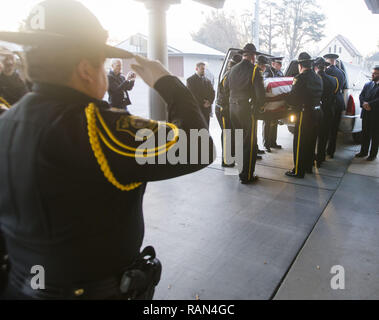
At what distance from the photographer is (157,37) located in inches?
251

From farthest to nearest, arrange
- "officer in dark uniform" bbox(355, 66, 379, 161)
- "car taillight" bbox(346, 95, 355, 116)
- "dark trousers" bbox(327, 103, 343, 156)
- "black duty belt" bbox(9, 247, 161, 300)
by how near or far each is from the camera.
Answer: "car taillight" bbox(346, 95, 355, 116) → "dark trousers" bbox(327, 103, 343, 156) → "officer in dark uniform" bbox(355, 66, 379, 161) → "black duty belt" bbox(9, 247, 161, 300)

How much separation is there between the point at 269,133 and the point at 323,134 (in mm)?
1272

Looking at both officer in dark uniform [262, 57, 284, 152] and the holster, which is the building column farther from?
the holster

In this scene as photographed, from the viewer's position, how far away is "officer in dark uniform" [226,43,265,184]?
4453mm

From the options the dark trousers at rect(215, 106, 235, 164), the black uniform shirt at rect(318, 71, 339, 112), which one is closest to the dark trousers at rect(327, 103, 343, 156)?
the black uniform shirt at rect(318, 71, 339, 112)

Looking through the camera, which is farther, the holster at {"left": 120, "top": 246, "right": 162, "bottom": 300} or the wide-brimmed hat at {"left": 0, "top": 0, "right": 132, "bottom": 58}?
the holster at {"left": 120, "top": 246, "right": 162, "bottom": 300}

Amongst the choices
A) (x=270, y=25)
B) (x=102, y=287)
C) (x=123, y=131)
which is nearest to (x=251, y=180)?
(x=102, y=287)

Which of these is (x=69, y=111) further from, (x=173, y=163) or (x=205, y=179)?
(x=205, y=179)

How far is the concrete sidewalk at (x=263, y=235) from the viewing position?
233cm

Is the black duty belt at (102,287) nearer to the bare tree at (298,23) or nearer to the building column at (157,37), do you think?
the building column at (157,37)

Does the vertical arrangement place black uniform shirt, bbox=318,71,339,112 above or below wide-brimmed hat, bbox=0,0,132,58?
below

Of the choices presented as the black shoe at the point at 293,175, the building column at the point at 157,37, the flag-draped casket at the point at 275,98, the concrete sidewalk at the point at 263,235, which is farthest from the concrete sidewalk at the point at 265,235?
the building column at the point at 157,37

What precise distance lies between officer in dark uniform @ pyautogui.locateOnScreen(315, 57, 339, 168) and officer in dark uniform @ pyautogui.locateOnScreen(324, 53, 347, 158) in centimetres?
29

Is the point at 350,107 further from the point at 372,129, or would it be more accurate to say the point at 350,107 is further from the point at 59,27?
the point at 59,27
